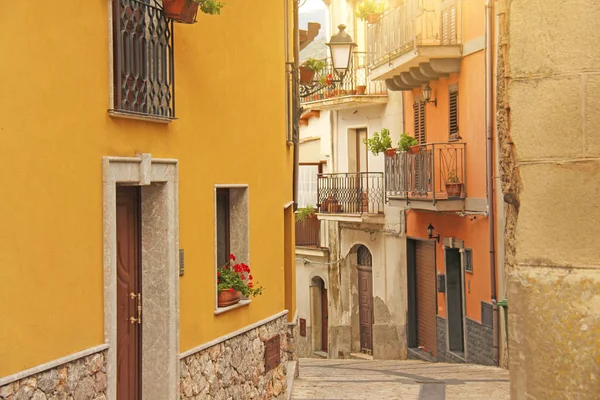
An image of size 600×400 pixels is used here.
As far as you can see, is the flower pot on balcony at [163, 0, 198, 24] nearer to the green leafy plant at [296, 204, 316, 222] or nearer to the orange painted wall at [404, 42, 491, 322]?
the orange painted wall at [404, 42, 491, 322]

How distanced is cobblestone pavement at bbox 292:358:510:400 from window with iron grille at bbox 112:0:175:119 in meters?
5.71

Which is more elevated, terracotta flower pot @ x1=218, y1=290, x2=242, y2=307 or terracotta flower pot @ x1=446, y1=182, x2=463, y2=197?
terracotta flower pot @ x1=446, y1=182, x2=463, y2=197

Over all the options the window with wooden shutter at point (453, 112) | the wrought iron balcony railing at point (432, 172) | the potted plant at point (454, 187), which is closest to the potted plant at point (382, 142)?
the wrought iron balcony railing at point (432, 172)

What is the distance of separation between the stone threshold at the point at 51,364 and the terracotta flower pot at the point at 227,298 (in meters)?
2.84

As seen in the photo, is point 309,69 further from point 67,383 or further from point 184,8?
point 67,383

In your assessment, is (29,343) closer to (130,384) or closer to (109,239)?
(109,239)

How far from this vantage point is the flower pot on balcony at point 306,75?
16.8m

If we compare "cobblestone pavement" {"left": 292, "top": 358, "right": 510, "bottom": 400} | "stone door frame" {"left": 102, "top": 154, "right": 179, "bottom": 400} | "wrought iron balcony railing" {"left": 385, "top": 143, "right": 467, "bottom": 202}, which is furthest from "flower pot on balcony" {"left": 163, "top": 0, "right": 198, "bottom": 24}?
"wrought iron balcony railing" {"left": 385, "top": 143, "right": 467, "bottom": 202}

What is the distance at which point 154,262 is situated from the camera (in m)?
8.44

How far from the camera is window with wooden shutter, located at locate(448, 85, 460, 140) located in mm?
21531

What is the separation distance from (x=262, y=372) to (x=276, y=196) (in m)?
2.34

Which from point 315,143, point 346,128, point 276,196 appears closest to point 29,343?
point 276,196

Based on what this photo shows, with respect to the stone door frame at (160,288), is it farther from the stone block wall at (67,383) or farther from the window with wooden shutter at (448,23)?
the window with wooden shutter at (448,23)

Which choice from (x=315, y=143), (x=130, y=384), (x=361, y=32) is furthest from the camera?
(x=315, y=143)
